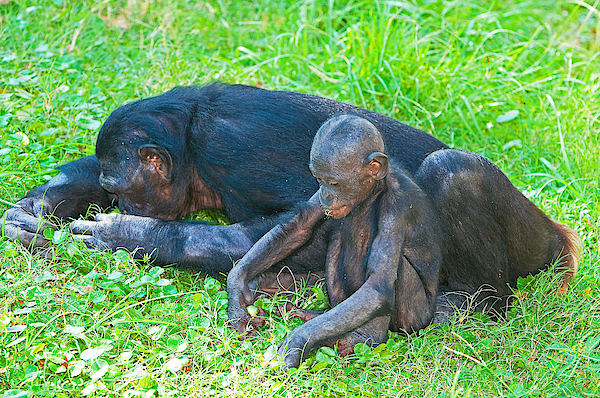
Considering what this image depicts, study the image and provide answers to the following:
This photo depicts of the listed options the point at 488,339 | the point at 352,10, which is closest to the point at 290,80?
the point at 352,10

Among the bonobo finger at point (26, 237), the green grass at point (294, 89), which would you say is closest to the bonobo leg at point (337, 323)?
the green grass at point (294, 89)

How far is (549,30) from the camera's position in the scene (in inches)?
294

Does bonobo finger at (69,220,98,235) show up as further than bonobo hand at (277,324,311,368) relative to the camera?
Yes

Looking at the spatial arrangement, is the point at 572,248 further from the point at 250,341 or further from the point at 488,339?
the point at 250,341

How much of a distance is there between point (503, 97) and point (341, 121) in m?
3.40

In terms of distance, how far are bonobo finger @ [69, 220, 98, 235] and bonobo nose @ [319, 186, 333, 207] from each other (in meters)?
1.69

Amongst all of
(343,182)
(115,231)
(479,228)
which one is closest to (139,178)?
(115,231)

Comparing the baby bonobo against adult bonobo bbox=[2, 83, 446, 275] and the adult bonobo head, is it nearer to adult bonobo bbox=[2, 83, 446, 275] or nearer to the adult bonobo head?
adult bonobo bbox=[2, 83, 446, 275]

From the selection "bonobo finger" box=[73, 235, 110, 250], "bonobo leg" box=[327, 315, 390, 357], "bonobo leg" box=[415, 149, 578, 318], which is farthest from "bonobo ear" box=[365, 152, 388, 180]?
"bonobo finger" box=[73, 235, 110, 250]

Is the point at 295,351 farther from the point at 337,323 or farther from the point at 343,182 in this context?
the point at 343,182

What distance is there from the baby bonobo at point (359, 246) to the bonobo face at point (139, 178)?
972 mm

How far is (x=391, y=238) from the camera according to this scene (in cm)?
369

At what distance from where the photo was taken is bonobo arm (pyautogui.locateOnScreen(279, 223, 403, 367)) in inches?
138

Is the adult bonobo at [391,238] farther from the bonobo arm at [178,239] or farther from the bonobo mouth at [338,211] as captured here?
the bonobo arm at [178,239]
